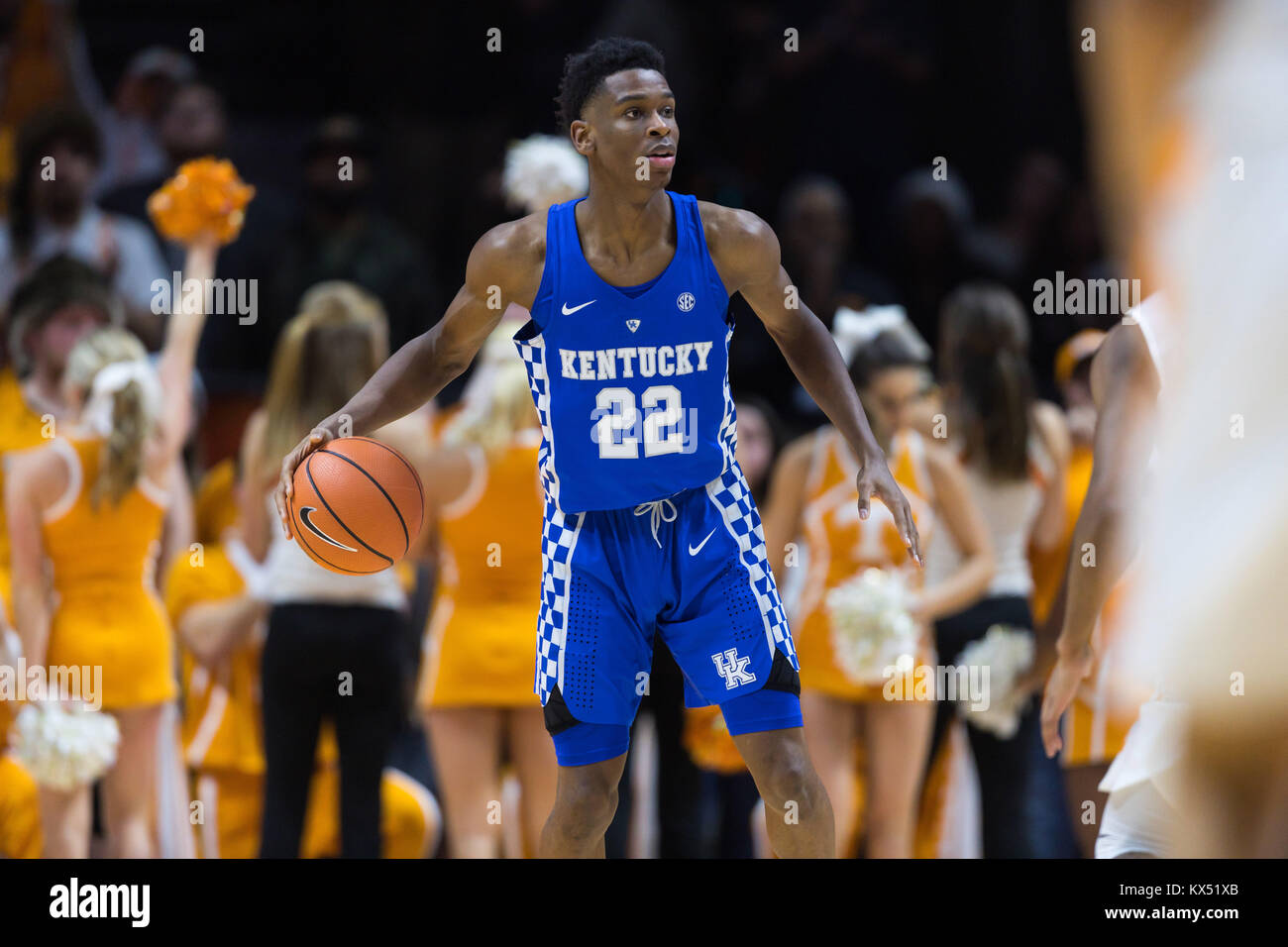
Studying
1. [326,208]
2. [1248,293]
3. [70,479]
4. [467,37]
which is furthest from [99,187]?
[1248,293]

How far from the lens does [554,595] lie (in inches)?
145

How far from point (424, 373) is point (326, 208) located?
3.61 meters

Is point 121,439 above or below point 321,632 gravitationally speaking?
above

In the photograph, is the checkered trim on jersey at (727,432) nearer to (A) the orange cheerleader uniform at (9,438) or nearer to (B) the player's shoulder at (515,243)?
(B) the player's shoulder at (515,243)

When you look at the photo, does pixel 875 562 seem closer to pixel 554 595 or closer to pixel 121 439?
pixel 554 595

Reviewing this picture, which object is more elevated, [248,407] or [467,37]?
[467,37]

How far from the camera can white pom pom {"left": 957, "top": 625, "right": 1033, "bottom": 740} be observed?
16.6 feet

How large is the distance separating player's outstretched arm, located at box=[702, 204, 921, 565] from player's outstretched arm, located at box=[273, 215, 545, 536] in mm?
448

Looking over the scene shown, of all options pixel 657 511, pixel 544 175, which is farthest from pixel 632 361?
pixel 544 175

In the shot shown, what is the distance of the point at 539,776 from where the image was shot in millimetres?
5250

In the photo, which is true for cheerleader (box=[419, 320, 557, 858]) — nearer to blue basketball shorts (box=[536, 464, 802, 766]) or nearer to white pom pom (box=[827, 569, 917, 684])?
white pom pom (box=[827, 569, 917, 684])

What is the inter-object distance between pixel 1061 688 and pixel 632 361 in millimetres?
1452

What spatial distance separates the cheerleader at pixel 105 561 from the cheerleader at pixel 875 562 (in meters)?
2.25
